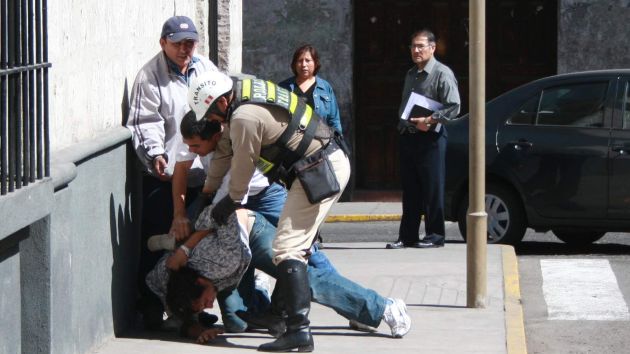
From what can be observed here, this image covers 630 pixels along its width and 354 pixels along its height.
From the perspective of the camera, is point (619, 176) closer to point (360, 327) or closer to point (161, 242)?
point (360, 327)

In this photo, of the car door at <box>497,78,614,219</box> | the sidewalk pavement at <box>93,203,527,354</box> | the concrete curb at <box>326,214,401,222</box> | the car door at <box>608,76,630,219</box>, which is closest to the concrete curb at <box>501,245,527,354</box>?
the sidewalk pavement at <box>93,203,527,354</box>

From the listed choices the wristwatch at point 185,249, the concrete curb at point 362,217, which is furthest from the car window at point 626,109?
the wristwatch at point 185,249

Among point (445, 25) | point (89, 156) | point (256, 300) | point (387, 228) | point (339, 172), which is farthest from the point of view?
point (445, 25)

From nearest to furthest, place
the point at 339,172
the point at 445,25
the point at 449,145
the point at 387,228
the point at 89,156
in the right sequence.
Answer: the point at 89,156 → the point at 339,172 → the point at 449,145 → the point at 387,228 → the point at 445,25

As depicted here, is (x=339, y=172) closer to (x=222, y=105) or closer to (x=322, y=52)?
(x=222, y=105)

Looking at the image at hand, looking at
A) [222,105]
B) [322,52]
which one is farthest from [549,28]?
[222,105]

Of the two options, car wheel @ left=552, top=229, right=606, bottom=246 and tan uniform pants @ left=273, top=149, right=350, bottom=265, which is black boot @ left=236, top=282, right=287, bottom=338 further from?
car wheel @ left=552, top=229, right=606, bottom=246

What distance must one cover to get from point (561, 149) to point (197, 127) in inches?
202

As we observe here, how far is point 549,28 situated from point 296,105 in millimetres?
11106

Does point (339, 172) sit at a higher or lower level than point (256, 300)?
higher

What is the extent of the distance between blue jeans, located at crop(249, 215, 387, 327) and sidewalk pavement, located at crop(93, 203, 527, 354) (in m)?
0.18

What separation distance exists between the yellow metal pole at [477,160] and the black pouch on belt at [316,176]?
1435 mm

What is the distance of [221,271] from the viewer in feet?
26.8

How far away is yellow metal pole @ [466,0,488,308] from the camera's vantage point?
9.02 meters
